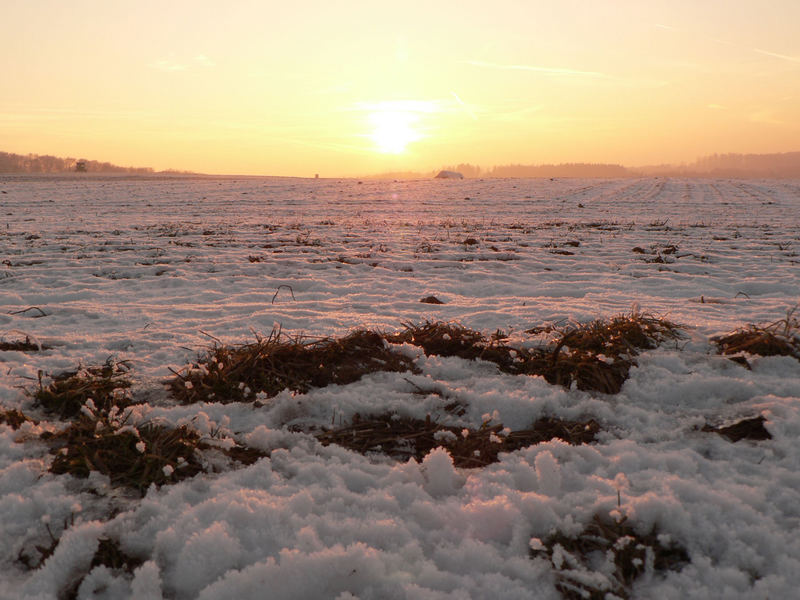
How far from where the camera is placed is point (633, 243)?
336 inches

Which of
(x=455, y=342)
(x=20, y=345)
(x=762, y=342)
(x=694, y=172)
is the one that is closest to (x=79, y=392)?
(x=20, y=345)

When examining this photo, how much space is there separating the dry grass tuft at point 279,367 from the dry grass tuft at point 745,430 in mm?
1692

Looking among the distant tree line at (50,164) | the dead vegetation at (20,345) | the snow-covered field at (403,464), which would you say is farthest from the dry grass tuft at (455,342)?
the distant tree line at (50,164)

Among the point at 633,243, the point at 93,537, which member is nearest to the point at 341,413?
the point at 93,537

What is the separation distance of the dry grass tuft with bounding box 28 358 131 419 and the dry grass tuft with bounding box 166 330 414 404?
0.27 meters

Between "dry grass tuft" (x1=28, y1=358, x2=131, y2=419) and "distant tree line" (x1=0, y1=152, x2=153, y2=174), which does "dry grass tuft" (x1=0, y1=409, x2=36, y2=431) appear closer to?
"dry grass tuft" (x1=28, y1=358, x2=131, y2=419)

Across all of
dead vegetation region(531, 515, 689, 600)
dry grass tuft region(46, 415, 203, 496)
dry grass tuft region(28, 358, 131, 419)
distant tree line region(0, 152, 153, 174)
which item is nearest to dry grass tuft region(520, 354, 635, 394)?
dead vegetation region(531, 515, 689, 600)

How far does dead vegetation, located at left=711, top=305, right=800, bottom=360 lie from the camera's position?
3.05 metres

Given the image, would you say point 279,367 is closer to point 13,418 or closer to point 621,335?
point 13,418

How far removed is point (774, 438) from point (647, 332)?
126 cm

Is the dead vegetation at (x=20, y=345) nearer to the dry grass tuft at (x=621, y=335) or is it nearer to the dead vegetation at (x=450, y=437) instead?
the dead vegetation at (x=450, y=437)

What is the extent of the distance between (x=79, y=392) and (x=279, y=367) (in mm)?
1054

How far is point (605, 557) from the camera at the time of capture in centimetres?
161

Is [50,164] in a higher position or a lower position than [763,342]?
higher
